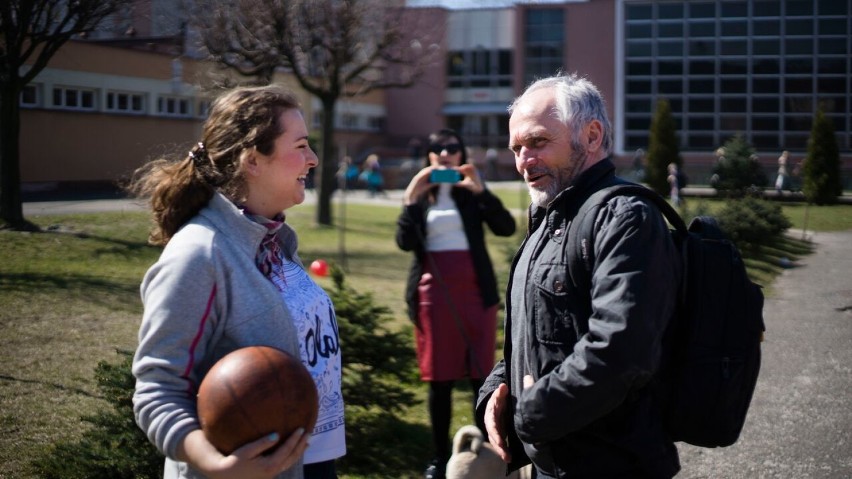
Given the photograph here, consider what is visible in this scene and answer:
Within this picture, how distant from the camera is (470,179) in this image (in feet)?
19.4

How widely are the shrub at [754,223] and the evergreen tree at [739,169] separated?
252mm

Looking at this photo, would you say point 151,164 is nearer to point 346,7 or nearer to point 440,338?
point 440,338

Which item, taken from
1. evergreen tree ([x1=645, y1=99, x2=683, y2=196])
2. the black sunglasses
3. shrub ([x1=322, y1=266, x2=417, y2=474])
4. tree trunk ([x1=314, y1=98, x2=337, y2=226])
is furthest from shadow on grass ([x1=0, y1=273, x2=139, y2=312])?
tree trunk ([x1=314, y1=98, x2=337, y2=226])

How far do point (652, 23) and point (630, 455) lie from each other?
25.6ft

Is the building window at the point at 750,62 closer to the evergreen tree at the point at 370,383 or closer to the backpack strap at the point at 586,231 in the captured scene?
the evergreen tree at the point at 370,383

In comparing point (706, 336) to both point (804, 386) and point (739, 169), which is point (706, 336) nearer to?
point (804, 386)

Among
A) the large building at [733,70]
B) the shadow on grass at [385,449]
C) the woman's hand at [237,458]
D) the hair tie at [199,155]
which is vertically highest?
the large building at [733,70]

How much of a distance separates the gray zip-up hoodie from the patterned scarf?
7 cm

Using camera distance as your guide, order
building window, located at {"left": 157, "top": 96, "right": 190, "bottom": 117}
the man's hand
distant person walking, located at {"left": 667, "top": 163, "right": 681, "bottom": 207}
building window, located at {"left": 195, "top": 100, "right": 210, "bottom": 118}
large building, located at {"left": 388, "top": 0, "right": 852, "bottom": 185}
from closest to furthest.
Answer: the man's hand < building window, located at {"left": 157, "top": 96, "right": 190, "bottom": 117} < building window, located at {"left": 195, "top": 100, "right": 210, "bottom": 118} < large building, located at {"left": 388, "top": 0, "right": 852, "bottom": 185} < distant person walking, located at {"left": 667, "top": 163, "right": 681, "bottom": 207}

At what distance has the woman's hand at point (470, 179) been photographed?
587 centimetres

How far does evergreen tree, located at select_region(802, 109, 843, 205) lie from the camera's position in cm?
752

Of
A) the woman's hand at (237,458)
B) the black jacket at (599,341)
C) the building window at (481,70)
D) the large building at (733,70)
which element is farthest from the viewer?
the building window at (481,70)

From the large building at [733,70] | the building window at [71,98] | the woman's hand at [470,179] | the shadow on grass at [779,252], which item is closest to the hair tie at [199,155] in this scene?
the building window at [71,98]

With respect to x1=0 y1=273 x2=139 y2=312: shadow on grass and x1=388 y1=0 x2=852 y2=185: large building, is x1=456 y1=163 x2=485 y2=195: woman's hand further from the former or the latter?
x1=0 y1=273 x2=139 y2=312: shadow on grass
